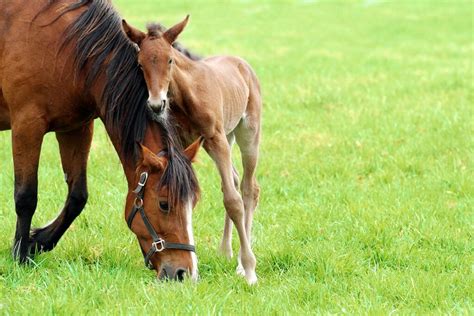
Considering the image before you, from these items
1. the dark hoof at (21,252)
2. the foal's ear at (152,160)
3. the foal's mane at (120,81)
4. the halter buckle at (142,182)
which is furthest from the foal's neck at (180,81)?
the dark hoof at (21,252)

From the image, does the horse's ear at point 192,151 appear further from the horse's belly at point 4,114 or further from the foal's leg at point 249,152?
the horse's belly at point 4,114

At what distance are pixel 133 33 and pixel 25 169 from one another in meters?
1.27

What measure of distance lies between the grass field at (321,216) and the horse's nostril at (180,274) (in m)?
0.08

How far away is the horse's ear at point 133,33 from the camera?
202 inches

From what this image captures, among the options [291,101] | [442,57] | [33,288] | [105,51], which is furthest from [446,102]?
[33,288]

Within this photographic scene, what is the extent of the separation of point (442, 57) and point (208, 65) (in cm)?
1203

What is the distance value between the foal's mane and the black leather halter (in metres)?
0.19

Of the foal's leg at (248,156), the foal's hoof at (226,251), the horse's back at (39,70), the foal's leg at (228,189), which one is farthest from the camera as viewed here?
the foal's leg at (248,156)

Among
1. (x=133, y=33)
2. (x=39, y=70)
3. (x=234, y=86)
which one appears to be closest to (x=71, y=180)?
(x=39, y=70)

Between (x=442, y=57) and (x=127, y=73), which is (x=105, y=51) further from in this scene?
(x=442, y=57)

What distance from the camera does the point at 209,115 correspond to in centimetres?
545

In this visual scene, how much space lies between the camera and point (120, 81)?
5.36 m

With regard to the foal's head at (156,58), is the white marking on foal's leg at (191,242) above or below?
below

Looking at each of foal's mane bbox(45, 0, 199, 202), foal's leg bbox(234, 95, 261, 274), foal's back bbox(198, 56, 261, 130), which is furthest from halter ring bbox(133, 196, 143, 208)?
foal's leg bbox(234, 95, 261, 274)
